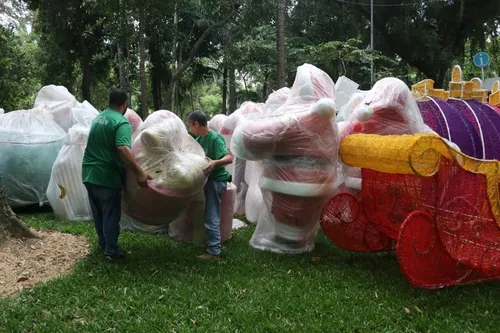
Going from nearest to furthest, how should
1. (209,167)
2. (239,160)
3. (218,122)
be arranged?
(209,167), (239,160), (218,122)

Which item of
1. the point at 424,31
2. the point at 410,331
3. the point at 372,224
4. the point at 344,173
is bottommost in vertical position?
the point at 410,331

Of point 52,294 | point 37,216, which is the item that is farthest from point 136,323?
point 37,216

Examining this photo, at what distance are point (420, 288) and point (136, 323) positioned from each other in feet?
7.42

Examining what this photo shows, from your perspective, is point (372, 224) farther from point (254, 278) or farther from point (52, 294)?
point (52, 294)

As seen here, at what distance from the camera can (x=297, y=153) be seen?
4430mm

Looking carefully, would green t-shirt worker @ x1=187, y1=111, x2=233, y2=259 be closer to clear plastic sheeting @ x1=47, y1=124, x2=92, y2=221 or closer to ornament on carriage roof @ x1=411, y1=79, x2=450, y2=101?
clear plastic sheeting @ x1=47, y1=124, x2=92, y2=221

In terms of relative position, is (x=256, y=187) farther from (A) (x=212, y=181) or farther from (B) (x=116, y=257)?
(B) (x=116, y=257)

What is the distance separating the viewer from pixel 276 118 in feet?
14.5

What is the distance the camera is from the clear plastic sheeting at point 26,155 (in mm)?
6566

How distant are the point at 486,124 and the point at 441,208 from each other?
6.12ft

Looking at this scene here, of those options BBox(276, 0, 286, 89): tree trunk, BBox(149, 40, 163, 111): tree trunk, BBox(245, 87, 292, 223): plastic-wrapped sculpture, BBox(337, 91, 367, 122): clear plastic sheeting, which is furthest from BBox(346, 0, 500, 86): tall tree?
BBox(337, 91, 367, 122): clear plastic sheeting

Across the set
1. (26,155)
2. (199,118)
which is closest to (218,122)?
(199,118)

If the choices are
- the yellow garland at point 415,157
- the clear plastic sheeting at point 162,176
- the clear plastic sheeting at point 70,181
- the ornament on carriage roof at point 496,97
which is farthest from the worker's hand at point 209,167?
the ornament on carriage roof at point 496,97

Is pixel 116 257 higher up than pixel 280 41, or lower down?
lower down
